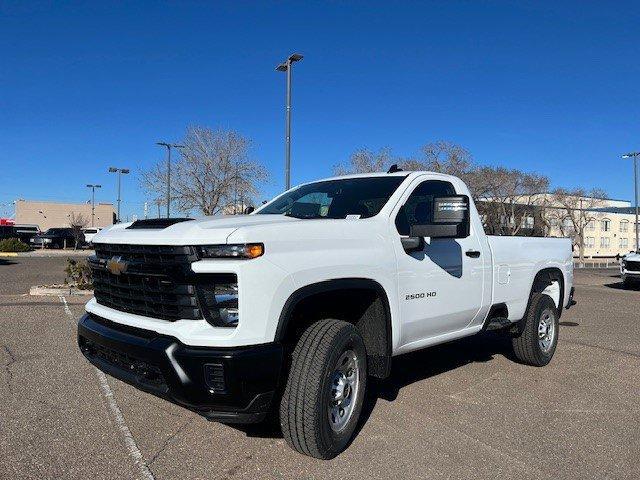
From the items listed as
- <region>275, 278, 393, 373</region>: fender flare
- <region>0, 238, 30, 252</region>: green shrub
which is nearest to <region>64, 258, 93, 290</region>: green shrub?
<region>275, 278, 393, 373</region>: fender flare

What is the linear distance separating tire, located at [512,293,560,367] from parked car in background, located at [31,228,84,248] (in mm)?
39040

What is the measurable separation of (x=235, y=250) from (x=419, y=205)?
83.2 inches

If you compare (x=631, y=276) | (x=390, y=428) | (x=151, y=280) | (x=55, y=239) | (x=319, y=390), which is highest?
(x=151, y=280)

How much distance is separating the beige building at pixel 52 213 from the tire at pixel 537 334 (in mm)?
87522

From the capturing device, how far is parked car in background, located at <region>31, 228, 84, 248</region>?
40856 millimetres

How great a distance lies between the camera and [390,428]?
4223mm

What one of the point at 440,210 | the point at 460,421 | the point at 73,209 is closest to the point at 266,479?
the point at 460,421

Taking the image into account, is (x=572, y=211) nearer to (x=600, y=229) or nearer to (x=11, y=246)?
(x=600, y=229)

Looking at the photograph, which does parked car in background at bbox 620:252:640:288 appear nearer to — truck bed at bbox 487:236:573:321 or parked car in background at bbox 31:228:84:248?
truck bed at bbox 487:236:573:321

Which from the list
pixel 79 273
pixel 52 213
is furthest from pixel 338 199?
pixel 52 213

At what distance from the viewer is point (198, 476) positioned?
3363mm

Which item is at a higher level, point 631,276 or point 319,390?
point 319,390

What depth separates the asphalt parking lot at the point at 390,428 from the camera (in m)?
3.51

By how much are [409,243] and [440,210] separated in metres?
0.44
